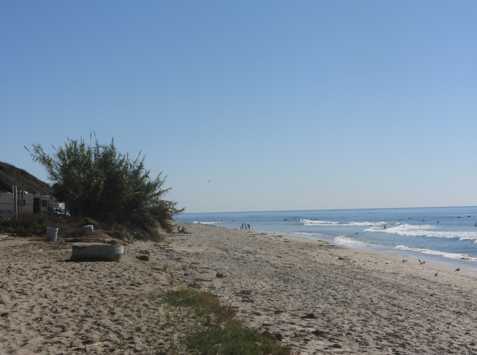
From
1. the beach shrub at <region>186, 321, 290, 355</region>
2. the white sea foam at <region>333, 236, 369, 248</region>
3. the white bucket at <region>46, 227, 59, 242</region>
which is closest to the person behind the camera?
the beach shrub at <region>186, 321, 290, 355</region>

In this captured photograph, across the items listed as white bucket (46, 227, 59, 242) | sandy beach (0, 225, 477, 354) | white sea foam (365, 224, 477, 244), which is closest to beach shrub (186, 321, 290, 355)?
sandy beach (0, 225, 477, 354)

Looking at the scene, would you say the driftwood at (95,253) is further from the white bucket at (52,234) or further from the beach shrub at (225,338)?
the beach shrub at (225,338)

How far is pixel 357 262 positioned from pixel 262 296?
1378cm

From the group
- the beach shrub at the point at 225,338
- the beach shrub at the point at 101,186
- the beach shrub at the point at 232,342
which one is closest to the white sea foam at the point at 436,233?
the beach shrub at the point at 101,186

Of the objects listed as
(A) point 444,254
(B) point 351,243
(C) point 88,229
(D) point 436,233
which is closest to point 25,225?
(C) point 88,229

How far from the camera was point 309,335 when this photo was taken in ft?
29.3

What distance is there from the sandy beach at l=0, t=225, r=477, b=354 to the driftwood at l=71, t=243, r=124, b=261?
1.45 ft

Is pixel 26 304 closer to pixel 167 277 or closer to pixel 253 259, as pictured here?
pixel 167 277

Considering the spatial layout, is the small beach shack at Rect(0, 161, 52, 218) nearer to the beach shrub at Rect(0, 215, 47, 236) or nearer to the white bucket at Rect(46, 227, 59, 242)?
the beach shrub at Rect(0, 215, 47, 236)

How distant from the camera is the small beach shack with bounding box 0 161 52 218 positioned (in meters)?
27.3

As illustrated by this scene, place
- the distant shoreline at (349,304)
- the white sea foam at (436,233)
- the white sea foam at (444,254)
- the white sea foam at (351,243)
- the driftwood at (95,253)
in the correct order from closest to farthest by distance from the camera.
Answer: the distant shoreline at (349,304) → the driftwood at (95,253) → the white sea foam at (444,254) → the white sea foam at (351,243) → the white sea foam at (436,233)

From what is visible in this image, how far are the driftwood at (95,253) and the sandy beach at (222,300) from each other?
441mm

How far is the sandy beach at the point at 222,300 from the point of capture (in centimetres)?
805

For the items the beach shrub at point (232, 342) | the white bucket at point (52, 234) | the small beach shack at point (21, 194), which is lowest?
the beach shrub at point (232, 342)
